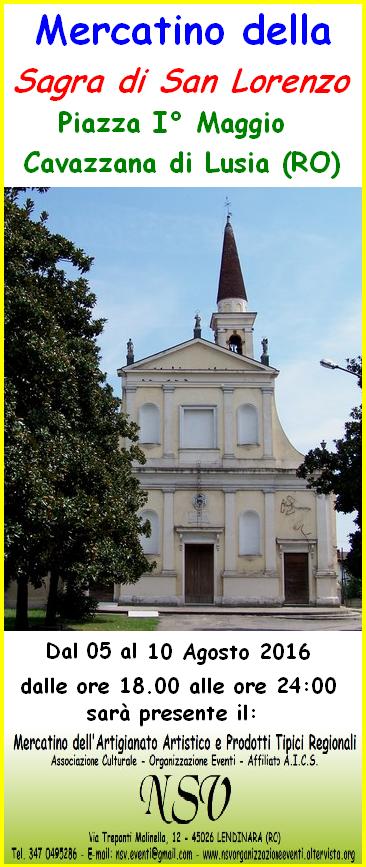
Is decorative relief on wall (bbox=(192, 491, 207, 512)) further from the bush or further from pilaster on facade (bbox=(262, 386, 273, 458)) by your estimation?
the bush

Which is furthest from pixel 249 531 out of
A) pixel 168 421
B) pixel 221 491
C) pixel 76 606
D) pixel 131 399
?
pixel 76 606

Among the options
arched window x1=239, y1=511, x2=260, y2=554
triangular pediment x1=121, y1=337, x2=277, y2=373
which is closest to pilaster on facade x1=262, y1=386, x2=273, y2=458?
triangular pediment x1=121, y1=337, x2=277, y2=373

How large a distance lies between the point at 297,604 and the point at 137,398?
11.0m

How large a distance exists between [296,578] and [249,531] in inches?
108

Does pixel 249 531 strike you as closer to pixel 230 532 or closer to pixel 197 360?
pixel 230 532

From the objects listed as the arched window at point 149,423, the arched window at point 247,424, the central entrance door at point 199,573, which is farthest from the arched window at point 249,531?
the arched window at point 149,423

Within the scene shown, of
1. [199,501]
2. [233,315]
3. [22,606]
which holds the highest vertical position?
[233,315]

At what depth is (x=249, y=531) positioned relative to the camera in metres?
33.3

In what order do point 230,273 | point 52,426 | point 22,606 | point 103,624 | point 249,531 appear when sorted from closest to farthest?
point 52,426 < point 22,606 < point 103,624 < point 249,531 < point 230,273

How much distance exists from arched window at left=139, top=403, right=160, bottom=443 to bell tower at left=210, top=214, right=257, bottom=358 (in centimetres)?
462

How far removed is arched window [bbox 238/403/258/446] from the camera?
34.1m

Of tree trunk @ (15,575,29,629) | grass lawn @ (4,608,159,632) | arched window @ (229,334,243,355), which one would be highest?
arched window @ (229,334,243,355)

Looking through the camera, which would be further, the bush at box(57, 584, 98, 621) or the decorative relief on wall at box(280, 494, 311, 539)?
the decorative relief on wall at box(280, 494, 311, 539)

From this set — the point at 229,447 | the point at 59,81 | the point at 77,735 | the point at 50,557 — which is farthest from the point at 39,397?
the point at 229,447
